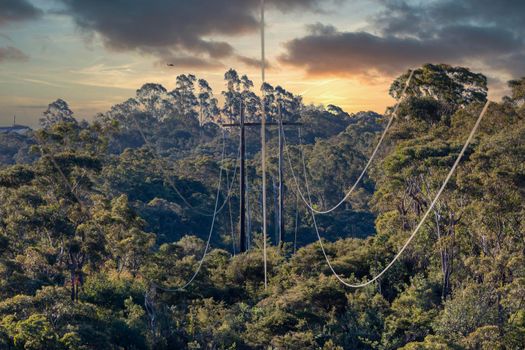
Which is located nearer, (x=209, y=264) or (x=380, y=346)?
(x=380, y=346)

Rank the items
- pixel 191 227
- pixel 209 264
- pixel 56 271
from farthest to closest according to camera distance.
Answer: pixel 191 227, pixel 209 264, pixel 56 271

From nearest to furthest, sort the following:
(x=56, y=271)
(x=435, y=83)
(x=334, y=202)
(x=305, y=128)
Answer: (x=56, y=271), (x=435, y=83), (x=334, y=202), (x=305, y=128)

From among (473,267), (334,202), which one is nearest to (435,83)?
(473,267)

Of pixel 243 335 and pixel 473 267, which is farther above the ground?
pixel 473 267

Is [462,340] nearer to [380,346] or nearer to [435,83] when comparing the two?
[380,346]

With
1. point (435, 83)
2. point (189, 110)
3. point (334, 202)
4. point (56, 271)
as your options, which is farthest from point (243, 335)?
point (189, 110)

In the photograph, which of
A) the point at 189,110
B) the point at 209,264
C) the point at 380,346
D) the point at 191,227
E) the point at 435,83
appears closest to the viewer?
the point at 380,346

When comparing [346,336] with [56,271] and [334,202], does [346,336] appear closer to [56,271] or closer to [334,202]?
[56,271]

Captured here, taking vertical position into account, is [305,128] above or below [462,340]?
above

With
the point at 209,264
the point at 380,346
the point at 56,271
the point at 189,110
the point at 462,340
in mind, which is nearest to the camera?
the point at 462,340
